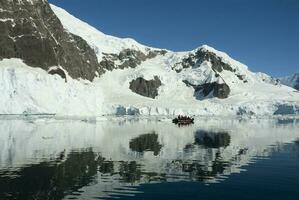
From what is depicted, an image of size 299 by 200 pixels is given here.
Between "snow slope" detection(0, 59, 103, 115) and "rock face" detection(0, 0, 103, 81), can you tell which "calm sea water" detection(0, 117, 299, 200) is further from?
"rock face" detection(0, 0, 103, 81)

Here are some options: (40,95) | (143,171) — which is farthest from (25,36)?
(143,171)

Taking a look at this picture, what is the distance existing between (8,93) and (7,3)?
206ft

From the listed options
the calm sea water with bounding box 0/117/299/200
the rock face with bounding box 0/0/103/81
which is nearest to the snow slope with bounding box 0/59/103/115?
the rock face with bounding box 0/0/103/81

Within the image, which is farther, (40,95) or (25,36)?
(25,36)

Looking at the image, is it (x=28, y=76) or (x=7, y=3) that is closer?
(x=28, y=76)

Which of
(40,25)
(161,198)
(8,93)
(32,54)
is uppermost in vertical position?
(40,25)

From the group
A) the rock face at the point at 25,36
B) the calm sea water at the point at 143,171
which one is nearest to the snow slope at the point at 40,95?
the rock face at the point at 25,36

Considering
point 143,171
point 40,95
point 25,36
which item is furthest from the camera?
point 25,36

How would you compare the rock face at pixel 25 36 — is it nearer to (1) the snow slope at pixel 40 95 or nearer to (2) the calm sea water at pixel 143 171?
(1) the snow slope at pixel 40 95

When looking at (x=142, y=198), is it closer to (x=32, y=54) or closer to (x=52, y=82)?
(x=52, y=82)

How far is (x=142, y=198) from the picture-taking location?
2919 centimetres

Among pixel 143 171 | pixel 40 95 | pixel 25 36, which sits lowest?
pixel 143 171

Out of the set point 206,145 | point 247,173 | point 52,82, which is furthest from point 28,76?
point 247,173

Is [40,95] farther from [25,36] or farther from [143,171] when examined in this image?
[143,171]
